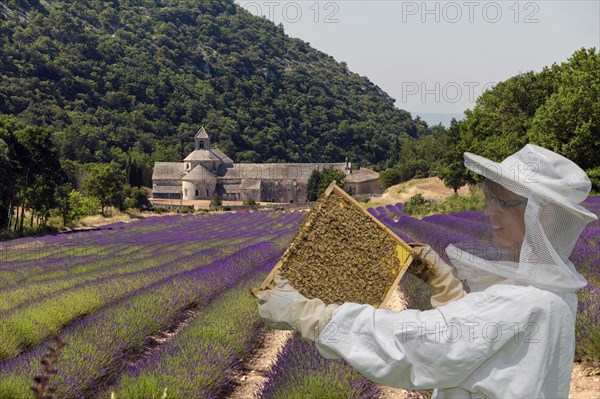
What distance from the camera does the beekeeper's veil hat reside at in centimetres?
192

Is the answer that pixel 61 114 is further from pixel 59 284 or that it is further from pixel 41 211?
pixel 59 284

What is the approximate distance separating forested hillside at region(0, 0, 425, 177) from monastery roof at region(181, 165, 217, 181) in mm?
15303

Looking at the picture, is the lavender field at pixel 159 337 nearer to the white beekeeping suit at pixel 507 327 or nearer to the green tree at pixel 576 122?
the white beekeeping suit at pixel 507 327

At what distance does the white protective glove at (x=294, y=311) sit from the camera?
6.59 ft

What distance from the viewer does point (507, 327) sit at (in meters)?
1.84

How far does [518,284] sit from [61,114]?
124 m

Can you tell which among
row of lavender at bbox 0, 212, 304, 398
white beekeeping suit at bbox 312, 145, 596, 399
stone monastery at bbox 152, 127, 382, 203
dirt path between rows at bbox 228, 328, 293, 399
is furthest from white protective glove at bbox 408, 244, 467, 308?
stone monastery at bbox 152, 127, 382, 203

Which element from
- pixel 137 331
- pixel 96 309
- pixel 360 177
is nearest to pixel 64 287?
pixel 96 309

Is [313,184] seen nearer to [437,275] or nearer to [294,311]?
[437,275]

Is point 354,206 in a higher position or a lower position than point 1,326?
higher

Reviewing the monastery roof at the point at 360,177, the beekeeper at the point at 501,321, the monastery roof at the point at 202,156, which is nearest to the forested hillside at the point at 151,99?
the monastery roof at the point at 202,156

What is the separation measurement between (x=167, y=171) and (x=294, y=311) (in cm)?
10371

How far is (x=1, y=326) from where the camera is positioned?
6.04m

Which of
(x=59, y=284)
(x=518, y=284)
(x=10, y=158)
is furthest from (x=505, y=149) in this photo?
(x=518, y=284)
